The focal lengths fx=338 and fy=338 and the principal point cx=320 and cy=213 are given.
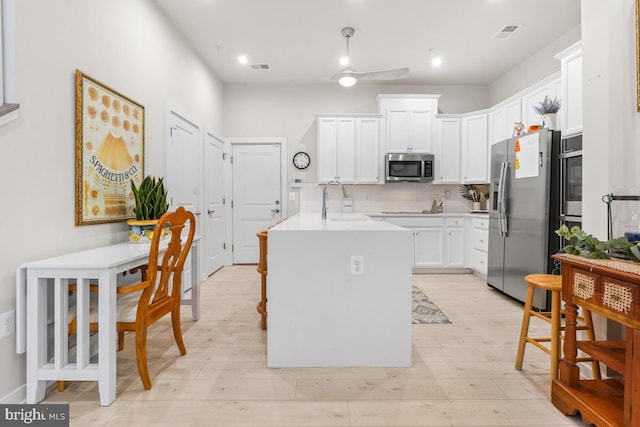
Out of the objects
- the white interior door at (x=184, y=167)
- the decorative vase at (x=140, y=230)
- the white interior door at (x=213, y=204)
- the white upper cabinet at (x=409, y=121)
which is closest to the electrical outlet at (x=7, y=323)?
the decorative vase at (x=140, y=230)

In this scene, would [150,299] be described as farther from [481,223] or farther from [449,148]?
[449,148]

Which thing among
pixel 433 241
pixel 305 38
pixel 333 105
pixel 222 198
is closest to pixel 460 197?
pixel 433 241

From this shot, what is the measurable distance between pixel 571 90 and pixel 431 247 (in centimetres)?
252

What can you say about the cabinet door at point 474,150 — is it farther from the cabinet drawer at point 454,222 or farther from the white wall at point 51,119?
the white wall at point 51,119

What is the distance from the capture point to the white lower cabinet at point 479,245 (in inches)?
172

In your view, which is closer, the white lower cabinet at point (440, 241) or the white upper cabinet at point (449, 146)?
the white lower cabinet at point (440, 241)

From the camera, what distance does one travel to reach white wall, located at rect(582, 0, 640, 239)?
1.79 metres

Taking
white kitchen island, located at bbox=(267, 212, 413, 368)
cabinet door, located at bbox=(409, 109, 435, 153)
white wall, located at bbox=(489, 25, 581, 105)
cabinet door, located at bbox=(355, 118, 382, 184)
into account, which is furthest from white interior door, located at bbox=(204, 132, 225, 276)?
white wall, located at bbox=(489, 25, 581, 105)

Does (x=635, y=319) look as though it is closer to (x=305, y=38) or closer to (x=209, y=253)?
(x=305, y=38)

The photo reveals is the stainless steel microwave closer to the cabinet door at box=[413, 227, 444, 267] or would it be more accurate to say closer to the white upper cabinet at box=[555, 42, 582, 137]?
the cabinet door at box=[413, 227, 444, 267]

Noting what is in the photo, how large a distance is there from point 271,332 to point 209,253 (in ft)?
9.19

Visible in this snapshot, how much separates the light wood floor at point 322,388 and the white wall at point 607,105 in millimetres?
1048

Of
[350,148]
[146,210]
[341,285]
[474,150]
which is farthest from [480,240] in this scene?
[146,210]

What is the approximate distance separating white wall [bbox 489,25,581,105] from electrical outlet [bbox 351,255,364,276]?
3.36 meters
